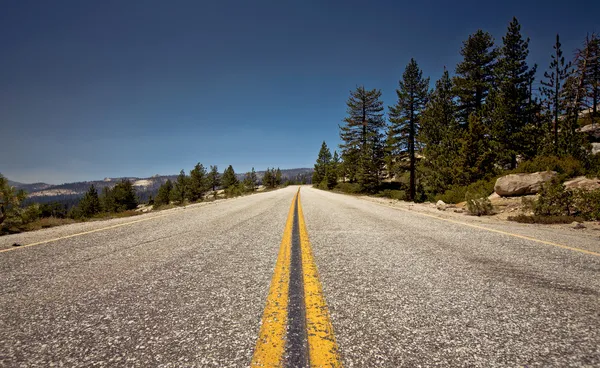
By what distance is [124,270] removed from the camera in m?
2.83

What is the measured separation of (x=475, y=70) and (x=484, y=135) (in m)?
11.6

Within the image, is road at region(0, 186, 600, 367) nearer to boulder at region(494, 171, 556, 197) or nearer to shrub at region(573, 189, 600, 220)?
shrub at region(573, 189, 600, 220)

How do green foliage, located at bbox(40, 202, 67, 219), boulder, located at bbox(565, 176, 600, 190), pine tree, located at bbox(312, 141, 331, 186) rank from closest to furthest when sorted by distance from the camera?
boulder, located at bbox(565, 176, 600, 190) < green foliage, located at bbox(40, 202, 67, 219) < pine tree, located at bbox(312, 141, 331, 186)

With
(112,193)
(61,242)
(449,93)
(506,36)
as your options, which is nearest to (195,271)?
(61,242)

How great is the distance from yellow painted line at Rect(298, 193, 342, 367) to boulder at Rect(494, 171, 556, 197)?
1194 centimetres

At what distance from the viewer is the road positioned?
1.33m

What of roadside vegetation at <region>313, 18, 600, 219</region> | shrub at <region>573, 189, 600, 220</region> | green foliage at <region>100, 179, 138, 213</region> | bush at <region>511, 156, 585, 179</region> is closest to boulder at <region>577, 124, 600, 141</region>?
roadside vegetation at <region>313, 18, 600, 219</region>

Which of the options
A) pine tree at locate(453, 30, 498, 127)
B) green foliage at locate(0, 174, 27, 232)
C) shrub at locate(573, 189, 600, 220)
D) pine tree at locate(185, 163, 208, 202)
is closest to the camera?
shrub at locate(573, 189, 600, 220)

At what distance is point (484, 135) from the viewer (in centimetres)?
1628

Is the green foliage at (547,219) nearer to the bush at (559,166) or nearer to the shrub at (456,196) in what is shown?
the bush at (559,166)

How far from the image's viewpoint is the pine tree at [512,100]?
16750 millimetres

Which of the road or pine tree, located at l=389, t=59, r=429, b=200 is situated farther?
pine tree, located at l=389, t=59, r=429, b=200

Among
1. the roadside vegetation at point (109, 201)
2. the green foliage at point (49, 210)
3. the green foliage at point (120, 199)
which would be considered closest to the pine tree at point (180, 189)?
the roadside vegetation at point (109, 201)

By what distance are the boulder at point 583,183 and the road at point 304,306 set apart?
7.24 m
